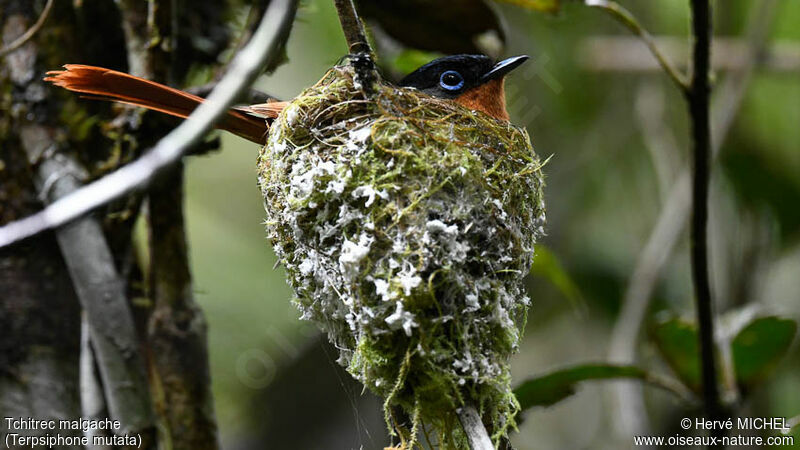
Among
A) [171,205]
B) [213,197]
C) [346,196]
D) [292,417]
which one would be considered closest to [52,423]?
[171,205]

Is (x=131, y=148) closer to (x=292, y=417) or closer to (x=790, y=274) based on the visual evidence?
(x=292, y=417)

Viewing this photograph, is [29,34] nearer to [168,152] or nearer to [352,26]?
[352,26]

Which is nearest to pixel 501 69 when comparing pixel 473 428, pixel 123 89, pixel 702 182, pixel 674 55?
pixel 702 182

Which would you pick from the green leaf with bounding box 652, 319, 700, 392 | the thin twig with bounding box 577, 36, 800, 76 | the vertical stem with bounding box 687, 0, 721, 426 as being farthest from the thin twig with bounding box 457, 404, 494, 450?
the thin twig with bounding box 577, 36, 800, 76

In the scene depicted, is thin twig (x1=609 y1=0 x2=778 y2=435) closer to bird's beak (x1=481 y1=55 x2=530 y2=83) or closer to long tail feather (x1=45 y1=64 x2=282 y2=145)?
bird's beak (x1=481 y1=55 x2=530 y2=83)

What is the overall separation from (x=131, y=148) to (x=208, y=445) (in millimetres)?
1066

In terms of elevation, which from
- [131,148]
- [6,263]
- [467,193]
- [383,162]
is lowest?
[467,193]

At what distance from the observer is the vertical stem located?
2379mm

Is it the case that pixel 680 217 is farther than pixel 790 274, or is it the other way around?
pixel 790 274


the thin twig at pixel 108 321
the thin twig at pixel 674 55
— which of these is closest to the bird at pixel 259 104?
Answer: the thin twig at pixel 108 321

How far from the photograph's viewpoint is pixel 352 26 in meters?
1.83

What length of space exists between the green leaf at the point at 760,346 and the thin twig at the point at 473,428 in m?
1.49

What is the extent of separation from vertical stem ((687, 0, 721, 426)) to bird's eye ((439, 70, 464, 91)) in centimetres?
85

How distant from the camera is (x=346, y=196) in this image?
2025 mm
